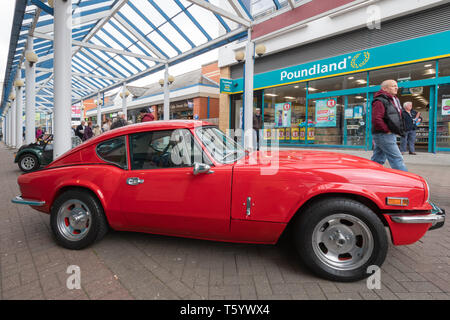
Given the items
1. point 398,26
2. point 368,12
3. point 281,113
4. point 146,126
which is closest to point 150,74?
point 281,113

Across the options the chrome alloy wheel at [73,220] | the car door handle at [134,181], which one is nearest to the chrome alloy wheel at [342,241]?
the car door handle at [134,181]

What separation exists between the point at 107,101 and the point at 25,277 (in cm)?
4428

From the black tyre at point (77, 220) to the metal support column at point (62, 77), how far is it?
3554mm

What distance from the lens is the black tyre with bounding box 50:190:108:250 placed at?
2.67 metres

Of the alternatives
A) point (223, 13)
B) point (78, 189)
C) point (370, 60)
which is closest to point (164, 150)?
point (78, 189)

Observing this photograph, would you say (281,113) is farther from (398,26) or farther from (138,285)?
(138,285)

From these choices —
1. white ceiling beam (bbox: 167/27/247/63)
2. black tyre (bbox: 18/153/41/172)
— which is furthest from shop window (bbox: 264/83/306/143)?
black tyre (bbox: 18/153/41/172)

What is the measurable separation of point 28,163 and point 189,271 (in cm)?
822

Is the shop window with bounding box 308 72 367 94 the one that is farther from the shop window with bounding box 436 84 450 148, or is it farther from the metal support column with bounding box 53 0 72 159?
the metal support column with bounding box 53 0 72 159

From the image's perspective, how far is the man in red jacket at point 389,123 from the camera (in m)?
3.94

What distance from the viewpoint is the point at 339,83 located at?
37.5ft

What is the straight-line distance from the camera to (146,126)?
8.95ft

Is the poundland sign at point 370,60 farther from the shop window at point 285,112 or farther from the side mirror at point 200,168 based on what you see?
the side mirror at point 200,168

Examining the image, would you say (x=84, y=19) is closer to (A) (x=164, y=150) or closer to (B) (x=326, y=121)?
(A) (x=164, y=150)
